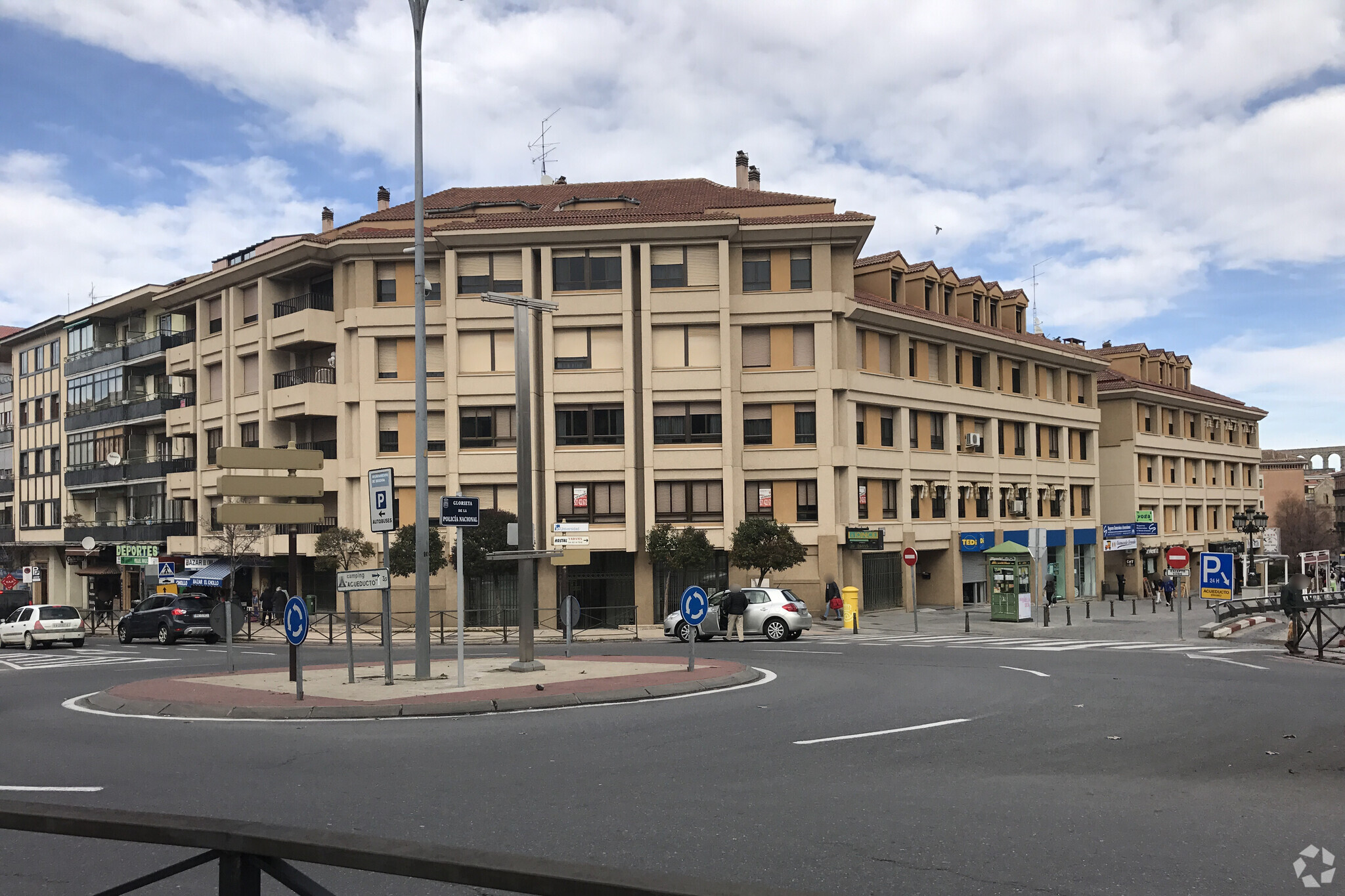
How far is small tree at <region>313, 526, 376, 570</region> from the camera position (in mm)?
40875

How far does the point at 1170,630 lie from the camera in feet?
112

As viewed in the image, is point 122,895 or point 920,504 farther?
point 920,504

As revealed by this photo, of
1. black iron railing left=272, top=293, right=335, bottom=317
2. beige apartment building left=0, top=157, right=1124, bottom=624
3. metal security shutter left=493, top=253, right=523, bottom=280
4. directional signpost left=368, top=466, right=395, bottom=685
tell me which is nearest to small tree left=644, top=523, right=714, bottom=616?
beige apartment building left=0, top=157, right=1124, bottom=624

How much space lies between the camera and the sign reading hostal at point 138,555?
47844 mm

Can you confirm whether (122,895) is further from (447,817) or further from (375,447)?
(375,447)

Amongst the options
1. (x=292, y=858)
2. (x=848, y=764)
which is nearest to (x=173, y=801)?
(x=848, y=764)

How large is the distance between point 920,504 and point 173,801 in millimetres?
41338

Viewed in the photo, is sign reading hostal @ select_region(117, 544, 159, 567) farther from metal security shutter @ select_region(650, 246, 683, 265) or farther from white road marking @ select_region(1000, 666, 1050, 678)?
white road marking @ select_region(1000, 666, 1050, 678)

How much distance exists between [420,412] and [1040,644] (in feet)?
57.0

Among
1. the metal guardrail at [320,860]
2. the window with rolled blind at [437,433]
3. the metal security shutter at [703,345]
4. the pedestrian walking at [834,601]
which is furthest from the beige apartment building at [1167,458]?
the metal guardrail at [320,860]

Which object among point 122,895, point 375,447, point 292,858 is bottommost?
point 122,895

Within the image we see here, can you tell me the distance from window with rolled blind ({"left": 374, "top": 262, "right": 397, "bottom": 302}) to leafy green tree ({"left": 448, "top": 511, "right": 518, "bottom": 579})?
10.0m

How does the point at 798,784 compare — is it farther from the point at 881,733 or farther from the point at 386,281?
the point at 386,281

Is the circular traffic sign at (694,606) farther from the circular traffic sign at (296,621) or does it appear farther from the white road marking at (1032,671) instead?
the circular traffic sign at (296,621)
